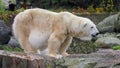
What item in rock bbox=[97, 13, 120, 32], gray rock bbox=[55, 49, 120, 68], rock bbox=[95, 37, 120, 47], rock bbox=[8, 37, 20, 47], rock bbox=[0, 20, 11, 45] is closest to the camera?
gray rock bbox=[55, 49, 120, 68]

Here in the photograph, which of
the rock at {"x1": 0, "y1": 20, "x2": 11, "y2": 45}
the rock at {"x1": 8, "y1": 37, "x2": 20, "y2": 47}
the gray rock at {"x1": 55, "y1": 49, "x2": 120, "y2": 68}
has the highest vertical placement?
the gray rock at {"x1": 55, "y1": 49, "x2": 120, "y2": 68}

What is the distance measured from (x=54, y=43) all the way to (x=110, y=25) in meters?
7.51

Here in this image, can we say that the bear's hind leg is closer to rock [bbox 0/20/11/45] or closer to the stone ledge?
the stone ledge

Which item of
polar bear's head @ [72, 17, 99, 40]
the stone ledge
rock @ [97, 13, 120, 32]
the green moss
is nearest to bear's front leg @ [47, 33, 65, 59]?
the stone ledge

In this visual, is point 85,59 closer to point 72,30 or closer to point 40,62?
point 72,30

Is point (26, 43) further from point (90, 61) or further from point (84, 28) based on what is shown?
point (90, 61)

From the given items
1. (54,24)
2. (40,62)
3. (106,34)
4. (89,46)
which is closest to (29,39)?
(54,24)

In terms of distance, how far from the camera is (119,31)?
16.1 meters

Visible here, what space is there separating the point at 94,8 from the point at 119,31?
4025 millimetres

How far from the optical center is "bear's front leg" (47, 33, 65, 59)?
29.9 feet

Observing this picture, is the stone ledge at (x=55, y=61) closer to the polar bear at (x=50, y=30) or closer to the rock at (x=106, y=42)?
the polar bear at (x=50, y=30)

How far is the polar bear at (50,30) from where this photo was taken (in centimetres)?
913

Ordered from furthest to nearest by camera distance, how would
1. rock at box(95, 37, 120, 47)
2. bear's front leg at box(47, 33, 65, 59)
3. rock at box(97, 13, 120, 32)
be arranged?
rock at box(97, 13, 120, 32), rock at box(95, 37, 120, 47), bear's front leg at box(47, 33, 65, 59)

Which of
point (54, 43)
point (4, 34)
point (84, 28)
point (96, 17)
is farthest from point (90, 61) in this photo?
point (96, 17)
